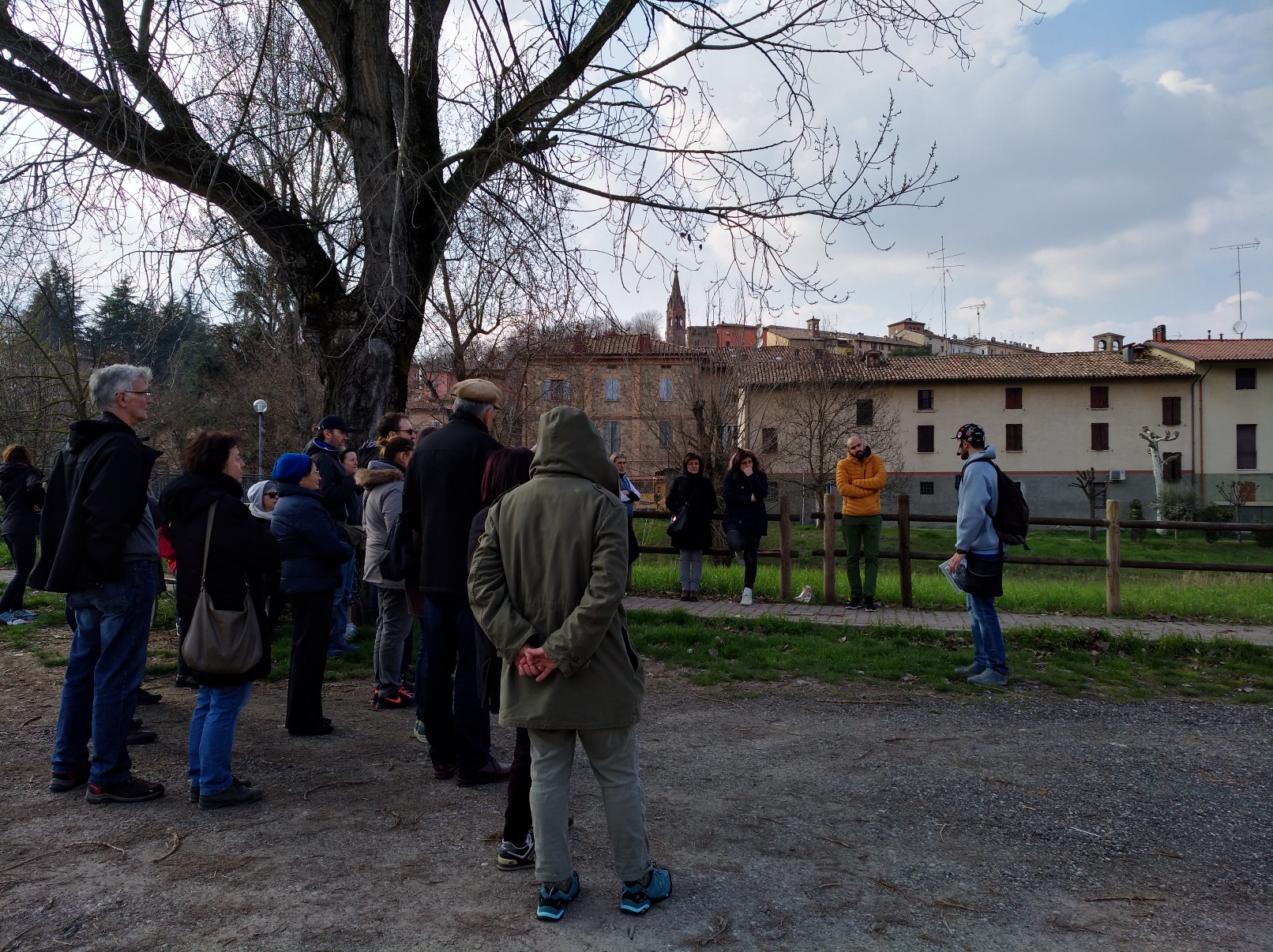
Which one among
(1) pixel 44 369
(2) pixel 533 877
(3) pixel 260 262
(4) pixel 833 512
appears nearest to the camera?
(2) pixel 533 877

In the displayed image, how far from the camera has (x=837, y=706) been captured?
20.8ft

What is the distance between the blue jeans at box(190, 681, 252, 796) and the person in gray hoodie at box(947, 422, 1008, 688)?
502 cm

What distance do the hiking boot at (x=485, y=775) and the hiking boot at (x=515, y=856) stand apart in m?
0.94

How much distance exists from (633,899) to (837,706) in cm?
350

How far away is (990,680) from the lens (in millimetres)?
6996

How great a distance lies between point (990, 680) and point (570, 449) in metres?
5.06

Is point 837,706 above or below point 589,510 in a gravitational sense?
below


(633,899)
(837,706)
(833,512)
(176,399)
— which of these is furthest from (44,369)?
(633,899)

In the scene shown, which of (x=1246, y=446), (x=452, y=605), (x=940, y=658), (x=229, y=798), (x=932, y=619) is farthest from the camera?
(x=1246, y=446)

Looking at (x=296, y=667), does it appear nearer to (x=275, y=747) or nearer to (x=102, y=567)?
(x=275, y=747)

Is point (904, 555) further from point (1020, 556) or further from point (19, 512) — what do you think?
point (19, 512)

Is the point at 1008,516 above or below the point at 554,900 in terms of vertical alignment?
above

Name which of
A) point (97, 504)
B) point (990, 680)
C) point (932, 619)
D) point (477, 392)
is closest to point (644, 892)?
point (477, 392)

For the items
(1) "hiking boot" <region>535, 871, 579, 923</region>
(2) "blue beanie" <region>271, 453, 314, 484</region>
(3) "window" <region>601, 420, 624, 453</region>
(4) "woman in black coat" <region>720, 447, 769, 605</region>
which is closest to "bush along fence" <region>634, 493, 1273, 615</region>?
(4) "woman in black coat" <region>720, 447, 769, 605</region>
